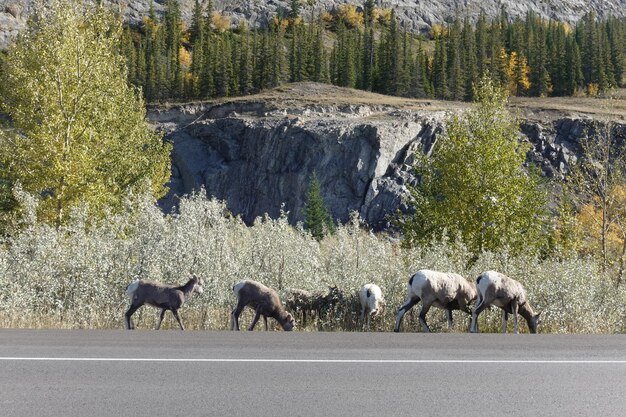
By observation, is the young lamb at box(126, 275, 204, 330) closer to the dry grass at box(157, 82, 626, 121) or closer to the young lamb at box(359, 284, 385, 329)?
the young lamb at box(359, 284, 385, 329)

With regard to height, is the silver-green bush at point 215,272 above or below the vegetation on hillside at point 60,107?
below

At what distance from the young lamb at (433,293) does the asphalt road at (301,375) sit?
238 centimetres

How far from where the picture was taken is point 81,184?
723 inches

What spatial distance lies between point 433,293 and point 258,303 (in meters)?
3.23

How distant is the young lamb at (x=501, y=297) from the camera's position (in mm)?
12156

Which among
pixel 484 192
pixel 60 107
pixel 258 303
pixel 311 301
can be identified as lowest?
pixel 311 301

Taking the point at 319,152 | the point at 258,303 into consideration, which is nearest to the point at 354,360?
the point at 258,303

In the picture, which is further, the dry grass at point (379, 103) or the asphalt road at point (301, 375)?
the dry grass at point (379, 103)

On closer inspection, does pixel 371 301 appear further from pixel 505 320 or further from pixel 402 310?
pixel 505 320

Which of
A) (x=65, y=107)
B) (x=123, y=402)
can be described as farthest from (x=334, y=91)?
(x=123, y=402)

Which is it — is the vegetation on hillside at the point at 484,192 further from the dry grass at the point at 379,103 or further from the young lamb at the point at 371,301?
the dry grass at the point at 379,103

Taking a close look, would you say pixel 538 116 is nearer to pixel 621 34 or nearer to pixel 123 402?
pixel 621 34

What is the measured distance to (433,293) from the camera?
12.2 metres

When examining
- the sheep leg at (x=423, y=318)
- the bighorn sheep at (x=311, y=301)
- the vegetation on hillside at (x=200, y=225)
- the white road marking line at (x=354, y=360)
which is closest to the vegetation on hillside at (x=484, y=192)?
the vegetation on hillside at (x=200, y=225)
